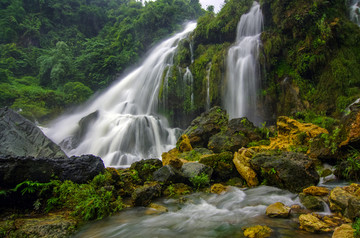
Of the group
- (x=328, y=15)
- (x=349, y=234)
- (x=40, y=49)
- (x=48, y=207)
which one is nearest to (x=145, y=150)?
(x=48, y=207)

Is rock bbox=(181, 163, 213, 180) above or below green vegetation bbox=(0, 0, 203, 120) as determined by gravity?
below

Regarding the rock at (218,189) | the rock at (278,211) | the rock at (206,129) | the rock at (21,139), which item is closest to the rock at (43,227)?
the rock at (218,189)

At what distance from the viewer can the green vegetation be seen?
22.2 m

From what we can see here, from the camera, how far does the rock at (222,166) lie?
23.1 ft

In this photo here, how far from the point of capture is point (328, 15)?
13.8 meters

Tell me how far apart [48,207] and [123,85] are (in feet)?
69.3

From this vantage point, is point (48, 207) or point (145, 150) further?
point (145, 150)

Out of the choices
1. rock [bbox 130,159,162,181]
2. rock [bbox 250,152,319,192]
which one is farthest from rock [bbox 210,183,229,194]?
rock [bbox 130,159,162,181]

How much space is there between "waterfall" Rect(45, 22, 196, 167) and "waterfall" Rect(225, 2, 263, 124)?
5044mm

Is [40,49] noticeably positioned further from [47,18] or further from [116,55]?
[116,55]

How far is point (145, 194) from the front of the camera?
18.0 ft

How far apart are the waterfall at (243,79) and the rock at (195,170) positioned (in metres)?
8.96

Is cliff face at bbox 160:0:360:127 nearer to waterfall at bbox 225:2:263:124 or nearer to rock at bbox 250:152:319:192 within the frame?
waterfall at bbox 225:2:263:124

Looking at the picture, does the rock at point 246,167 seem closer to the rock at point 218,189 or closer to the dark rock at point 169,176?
the rock at point 218,189
